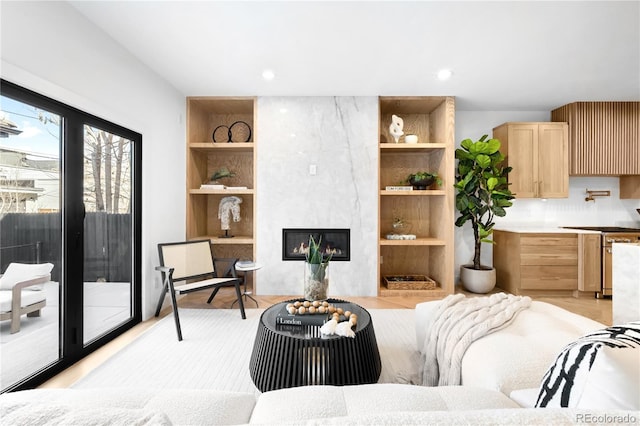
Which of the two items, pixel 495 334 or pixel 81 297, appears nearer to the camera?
pixel 495 334

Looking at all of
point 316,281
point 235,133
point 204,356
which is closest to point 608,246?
point 316,281

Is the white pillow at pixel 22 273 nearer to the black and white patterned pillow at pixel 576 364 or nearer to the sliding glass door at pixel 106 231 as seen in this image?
the sliding glass door at pixel 106 231

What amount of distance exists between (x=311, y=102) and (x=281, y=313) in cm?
278

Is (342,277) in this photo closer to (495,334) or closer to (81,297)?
(495,334)

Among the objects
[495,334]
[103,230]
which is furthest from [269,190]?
[495,334]

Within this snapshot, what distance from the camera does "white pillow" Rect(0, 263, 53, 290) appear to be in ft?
5.63

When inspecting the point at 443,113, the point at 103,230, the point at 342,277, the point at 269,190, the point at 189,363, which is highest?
the point at 443,113

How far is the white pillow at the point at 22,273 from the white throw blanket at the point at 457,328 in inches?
101

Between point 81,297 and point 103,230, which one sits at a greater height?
point 103,230

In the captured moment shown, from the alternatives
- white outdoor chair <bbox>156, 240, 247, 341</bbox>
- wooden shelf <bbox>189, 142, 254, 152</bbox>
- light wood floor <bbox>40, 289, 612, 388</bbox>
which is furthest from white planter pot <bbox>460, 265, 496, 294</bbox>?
wooden shelf <bbox>189, 142, 254, 152</bbox>

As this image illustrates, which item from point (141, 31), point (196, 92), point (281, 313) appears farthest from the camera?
point (196, 92)

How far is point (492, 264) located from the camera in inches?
172

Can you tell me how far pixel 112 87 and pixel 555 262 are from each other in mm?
5168

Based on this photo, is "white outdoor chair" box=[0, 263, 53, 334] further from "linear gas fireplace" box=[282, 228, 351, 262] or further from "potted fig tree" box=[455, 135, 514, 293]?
"potted fig tree" box=[455, 135, 514, 293]
